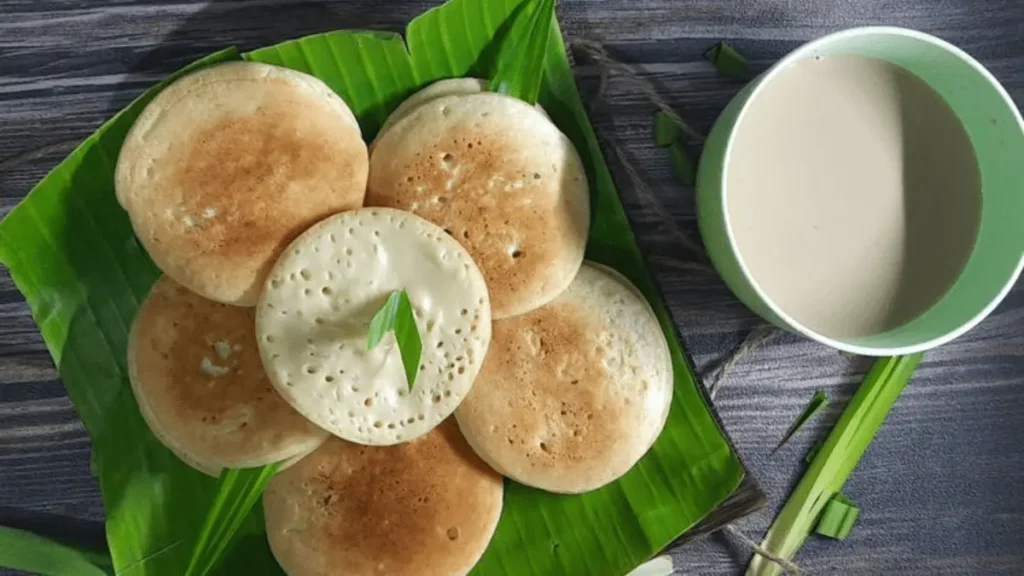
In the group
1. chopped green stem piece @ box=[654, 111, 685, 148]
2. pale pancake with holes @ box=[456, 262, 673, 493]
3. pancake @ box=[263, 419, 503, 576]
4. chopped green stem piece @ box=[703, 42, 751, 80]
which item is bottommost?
pancake @ box=[263, 419, 503, 576]

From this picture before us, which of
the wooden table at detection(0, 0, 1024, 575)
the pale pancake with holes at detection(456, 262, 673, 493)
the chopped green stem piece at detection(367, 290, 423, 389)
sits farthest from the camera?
the wooden table at detection(0, 0, 1024, 575)

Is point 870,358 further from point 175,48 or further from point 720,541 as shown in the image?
point 175,48

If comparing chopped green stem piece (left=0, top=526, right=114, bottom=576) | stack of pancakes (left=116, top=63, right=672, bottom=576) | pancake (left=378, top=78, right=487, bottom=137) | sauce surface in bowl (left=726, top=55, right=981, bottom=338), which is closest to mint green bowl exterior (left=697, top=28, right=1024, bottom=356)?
sauce surface in bowl (left=726, top=55, right=981, bottom=338)

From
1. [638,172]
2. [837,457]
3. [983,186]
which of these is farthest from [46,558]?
[983,186]

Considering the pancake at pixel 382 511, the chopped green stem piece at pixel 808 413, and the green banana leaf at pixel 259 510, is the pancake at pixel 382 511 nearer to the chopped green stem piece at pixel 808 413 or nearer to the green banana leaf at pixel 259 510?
the green banana leaf at pixel 259 510

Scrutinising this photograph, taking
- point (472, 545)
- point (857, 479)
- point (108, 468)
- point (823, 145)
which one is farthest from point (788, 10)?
point (108, 468)

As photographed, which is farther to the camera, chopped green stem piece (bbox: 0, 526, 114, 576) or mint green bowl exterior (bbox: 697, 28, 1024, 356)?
chopped green stem piece (bbox: 0, 526, 114, 576)

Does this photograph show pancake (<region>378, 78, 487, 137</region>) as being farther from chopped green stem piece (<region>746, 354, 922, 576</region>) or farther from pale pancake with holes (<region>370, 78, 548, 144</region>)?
chopped green stem piece (<region>746, 354, 922, 576</region>)
